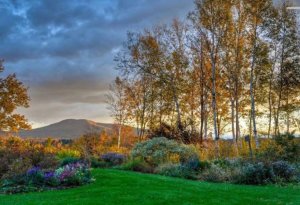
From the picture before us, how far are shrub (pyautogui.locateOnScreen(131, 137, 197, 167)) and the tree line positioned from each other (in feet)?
13.2

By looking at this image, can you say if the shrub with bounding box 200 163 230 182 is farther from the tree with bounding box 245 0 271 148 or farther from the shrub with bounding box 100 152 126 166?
the tree with bounding box 245 0 271 148

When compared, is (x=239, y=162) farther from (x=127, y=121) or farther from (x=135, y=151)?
(x=127, y=121)

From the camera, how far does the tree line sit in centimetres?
2455

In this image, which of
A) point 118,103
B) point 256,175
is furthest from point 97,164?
point 118,103

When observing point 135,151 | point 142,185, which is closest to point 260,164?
point 142,185

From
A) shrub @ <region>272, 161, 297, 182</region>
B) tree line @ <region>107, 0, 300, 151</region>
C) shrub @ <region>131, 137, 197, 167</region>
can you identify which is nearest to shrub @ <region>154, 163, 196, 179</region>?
shrub @ <region>131, 137, 197, 167</region>

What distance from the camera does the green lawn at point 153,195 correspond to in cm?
893

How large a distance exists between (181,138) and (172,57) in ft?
22.7

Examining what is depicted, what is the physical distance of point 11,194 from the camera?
36.5ft

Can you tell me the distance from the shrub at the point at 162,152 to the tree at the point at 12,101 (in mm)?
9798

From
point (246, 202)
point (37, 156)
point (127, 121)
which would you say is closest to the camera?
point (246, 202)

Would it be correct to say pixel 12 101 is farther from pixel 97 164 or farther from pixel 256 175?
pixel 256 175

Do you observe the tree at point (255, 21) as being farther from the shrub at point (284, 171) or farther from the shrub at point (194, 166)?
the shrub at point (284, 171)

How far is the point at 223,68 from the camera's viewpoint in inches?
1033
